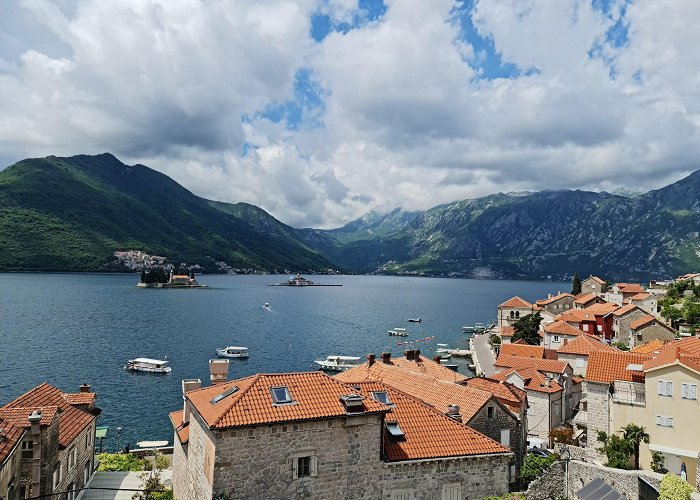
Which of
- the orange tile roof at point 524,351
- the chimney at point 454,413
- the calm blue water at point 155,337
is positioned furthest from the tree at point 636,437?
the calm blue water at point 155,337

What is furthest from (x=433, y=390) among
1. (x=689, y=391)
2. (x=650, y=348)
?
(x=650, y=348)

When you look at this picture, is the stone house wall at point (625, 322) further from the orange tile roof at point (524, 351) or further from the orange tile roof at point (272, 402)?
the orange tile roof at point (272, 402)

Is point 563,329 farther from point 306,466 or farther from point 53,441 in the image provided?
point 53,441

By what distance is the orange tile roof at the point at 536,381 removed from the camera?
4731cm

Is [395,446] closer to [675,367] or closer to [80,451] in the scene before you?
[80,451]

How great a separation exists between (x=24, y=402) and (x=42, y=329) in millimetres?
95884

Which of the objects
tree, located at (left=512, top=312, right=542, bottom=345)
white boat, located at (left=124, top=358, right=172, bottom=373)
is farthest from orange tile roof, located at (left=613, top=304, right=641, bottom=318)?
white boat, located at (left=124, top=358, right=172, bottom=373)

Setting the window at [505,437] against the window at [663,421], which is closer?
the window at [505,437]

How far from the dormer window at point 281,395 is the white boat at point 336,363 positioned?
68.5m

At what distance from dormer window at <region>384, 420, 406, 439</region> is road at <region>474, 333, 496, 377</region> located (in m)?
57.8

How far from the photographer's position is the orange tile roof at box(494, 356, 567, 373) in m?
52.8

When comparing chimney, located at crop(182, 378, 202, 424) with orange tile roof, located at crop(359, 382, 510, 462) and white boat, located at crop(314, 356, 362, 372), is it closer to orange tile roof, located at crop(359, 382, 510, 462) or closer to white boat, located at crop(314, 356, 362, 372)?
orange tile roof, located at crop(359, 382, 510, 462)

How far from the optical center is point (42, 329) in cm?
10525

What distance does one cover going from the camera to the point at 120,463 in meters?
33.6
